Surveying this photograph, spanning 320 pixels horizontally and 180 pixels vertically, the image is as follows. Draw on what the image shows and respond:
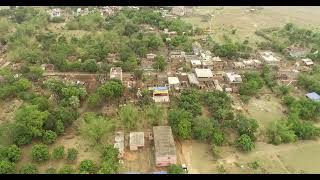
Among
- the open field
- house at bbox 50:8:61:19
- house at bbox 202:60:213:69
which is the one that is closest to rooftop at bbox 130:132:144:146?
house at bbox 202:60:213:69

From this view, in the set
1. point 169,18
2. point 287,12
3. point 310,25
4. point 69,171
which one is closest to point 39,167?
point 69,171

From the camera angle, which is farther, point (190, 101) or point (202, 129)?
point (190, 101)

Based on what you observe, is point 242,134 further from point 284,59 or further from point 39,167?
point 284,59

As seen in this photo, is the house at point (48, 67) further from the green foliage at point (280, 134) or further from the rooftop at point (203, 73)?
the green foliage at point (280, 134)

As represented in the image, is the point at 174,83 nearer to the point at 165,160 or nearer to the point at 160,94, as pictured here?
the point at 160,94

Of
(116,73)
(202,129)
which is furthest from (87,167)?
(116,73)

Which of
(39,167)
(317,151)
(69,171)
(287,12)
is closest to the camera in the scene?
(69,171)

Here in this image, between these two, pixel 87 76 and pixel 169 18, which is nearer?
pixel 87 76

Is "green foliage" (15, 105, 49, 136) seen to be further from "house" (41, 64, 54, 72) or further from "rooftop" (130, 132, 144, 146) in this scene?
"house" (41, 64, 54, 72)
